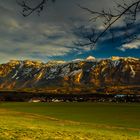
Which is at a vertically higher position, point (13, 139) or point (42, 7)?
point (42, 7)

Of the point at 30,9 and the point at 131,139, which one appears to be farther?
the point at 131,139

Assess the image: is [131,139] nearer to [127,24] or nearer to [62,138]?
[62,138]

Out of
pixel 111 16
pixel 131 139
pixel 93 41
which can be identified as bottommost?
pixel 131 139

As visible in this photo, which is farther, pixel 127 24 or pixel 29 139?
pixel 29 139

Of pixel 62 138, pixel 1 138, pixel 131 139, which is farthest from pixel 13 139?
pixel 131 139

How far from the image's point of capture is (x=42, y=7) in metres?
9.37

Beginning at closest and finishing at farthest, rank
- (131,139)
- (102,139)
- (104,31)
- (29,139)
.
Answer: (104,31) → (29,139) → (102,139) → (131,139)

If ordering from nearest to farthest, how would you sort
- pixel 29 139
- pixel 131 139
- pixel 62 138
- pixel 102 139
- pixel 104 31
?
pixel 104 31, pixel 29 139, pixel 62 138, pixel 102 139, pixel 131 139

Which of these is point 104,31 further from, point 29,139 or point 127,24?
point 29,139

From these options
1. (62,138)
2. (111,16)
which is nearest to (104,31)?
(111,16)

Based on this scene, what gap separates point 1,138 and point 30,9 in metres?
10.3

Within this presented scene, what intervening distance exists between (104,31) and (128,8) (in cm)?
89

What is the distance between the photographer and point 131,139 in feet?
91.7

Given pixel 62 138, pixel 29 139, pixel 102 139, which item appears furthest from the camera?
pixel 102 139
